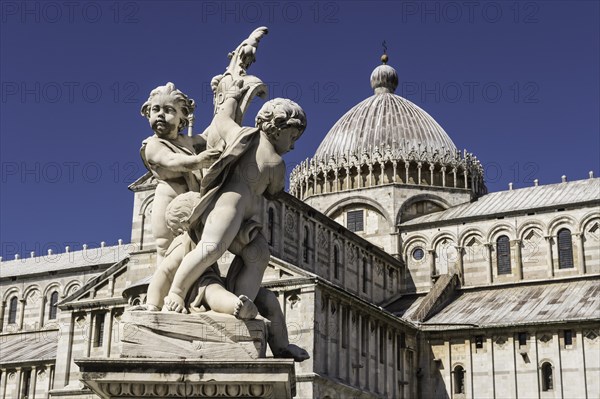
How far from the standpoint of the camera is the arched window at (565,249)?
47.3m

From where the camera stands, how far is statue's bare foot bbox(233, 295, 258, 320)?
6.62 meters

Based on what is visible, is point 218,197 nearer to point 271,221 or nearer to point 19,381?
point 271,221

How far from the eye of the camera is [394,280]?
1975 inches

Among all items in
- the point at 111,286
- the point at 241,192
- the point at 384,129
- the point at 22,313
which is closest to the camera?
the point at 241,192

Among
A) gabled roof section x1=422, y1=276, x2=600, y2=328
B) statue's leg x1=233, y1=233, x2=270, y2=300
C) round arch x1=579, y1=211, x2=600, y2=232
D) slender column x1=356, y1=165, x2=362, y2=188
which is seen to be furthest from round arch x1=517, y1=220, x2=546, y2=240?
statue's leg x1=233, y1=233, x2=270, y2=300

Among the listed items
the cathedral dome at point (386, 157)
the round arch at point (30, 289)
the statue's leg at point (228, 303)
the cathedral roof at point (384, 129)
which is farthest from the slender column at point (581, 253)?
the statue's leg at point (228, 303)

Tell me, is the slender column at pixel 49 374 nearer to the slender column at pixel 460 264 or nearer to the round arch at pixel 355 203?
the round arch at pixel 355 203

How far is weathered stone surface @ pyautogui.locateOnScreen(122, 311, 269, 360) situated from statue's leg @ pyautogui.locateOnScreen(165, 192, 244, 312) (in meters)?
0.19

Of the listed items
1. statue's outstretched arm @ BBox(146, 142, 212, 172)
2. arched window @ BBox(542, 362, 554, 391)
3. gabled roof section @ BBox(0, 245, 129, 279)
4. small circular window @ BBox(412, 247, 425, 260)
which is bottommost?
statue's outstretched arm @ BBox(146, 142, 212, 172)

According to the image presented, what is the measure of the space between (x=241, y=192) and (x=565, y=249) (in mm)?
43042

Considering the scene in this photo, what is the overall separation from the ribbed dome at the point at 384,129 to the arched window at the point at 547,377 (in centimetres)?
1586

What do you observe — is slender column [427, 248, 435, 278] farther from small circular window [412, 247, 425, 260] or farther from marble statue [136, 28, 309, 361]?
marble statue [136, 28, 309, 361]

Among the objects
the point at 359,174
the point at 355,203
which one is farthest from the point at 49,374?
the point at 359,174

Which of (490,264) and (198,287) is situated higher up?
(490,264)
